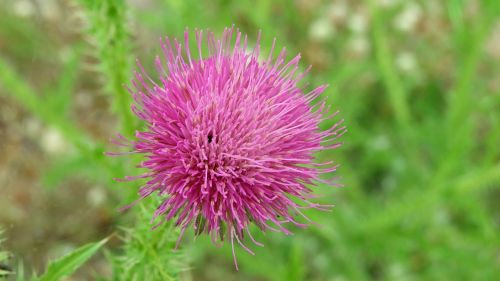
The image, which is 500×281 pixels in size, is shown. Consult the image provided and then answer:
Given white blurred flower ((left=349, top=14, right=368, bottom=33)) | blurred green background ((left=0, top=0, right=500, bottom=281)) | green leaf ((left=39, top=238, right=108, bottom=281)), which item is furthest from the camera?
white blurred flower ((left=349, top=14, right=368, bottom=33))

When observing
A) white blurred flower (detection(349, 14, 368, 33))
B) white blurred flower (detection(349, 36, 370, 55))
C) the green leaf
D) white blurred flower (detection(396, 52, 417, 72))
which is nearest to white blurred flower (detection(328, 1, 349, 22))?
white blurred flower (detection(349, 14, 368, 33))

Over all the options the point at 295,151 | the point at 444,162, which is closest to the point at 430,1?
the point at 444,162

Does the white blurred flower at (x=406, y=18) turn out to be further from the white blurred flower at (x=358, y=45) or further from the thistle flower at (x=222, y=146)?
the thistle flower at (x=222, y=146)

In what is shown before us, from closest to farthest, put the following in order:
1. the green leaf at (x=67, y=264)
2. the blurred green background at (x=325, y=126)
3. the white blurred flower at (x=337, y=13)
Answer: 1. the green leaf at (x=67, y=264)
2. the blurred green background at (x=325, y=126)
3. the white blurred flower at (x=337, y=13)

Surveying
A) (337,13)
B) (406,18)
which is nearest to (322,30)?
(337,13)

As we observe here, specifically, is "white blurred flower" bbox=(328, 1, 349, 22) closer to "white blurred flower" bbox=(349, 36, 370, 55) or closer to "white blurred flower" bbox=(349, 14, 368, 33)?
"white blurred flower" bbox=(349, 14, 368, 33)

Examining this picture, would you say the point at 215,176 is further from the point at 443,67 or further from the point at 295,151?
the point at 443,67

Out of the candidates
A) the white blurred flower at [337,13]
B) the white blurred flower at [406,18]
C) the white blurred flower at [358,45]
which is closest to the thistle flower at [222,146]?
the white blurred flower at [358,45]
